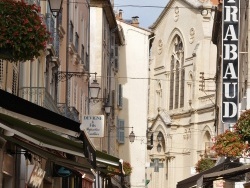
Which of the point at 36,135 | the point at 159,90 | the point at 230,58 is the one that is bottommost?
the point at 36,135

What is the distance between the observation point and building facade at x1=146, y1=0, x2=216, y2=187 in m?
89.2

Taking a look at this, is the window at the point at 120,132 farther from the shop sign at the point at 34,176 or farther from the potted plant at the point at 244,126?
the potted plant at the point at 244,126

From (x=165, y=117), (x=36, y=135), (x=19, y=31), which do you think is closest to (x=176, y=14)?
(x=165, y=117)

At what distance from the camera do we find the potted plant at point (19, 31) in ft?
42.3

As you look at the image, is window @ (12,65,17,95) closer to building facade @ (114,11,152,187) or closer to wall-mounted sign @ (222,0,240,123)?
wall-mounted sign @ (222,0,240,123)

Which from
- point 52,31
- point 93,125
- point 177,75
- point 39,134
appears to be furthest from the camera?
point 177,75

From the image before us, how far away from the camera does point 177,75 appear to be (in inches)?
3792

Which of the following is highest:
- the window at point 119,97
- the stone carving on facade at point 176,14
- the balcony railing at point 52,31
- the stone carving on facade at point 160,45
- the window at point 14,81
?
the stone carving on facade at point 176,14

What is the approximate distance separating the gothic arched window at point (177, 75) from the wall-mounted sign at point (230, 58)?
56.1 metres

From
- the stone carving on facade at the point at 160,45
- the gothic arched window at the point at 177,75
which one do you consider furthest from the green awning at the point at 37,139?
the stone carving on facade at the point at 160,45

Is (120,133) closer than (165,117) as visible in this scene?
Yes

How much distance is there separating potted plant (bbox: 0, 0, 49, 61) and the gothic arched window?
81.1m

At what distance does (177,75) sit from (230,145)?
244 ft

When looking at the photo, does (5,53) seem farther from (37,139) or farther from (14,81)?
(14,81)
